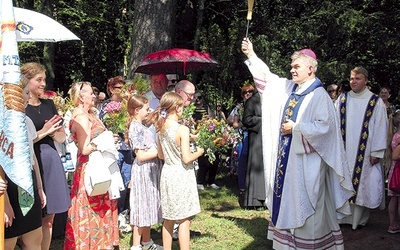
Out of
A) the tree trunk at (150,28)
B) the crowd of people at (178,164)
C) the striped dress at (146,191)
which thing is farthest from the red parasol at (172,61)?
the striped dress at (146,191)

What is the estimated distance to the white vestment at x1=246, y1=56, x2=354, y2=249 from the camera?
16.9 ft

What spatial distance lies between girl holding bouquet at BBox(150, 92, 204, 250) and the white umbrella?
1.43 metres

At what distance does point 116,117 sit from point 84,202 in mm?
951

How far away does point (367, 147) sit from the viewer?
6.91 meters

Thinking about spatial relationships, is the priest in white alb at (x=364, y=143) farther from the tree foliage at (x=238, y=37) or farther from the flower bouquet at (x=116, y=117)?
the tree foliage at (x=238, y=37)

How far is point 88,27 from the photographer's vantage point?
1912 centimetres

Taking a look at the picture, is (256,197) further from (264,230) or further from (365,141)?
(365,141)

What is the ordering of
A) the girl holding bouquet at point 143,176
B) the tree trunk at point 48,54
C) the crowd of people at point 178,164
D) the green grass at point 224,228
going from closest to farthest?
the crowd of people at point 178,164, the girl holding bouquet at point 143,176, the green grass at point 224,228, the tree trunk at point 48,54

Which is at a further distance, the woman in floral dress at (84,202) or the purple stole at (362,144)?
the purple stole at (362,144)

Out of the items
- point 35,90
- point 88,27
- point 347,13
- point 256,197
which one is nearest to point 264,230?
point 256,197

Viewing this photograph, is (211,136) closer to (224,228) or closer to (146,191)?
(146,191)

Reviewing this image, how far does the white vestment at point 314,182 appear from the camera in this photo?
5.14 meters

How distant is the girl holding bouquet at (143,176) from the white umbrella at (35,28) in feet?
3.49

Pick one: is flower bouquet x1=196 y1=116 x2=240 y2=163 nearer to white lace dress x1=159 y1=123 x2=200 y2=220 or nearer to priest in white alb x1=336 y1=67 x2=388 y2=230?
white lace dress x1=159 y1=123 x2=200 y2=220
